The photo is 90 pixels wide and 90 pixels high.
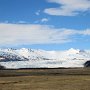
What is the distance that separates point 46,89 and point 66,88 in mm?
4226

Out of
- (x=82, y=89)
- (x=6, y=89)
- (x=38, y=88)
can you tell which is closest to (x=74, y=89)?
(x=82, y=89)

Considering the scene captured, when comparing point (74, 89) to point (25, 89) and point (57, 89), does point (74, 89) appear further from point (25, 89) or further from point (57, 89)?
point (25, 89)

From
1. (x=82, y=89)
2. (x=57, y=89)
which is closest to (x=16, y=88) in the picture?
(x=57, y=89)

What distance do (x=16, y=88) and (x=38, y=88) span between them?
181 inches

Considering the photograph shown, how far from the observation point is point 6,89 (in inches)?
2891

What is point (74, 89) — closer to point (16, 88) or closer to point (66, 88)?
point (66, 88)

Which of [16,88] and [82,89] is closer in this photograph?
[82,89]

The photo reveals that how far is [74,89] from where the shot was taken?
236 feet

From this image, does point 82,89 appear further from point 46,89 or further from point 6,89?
point 6,89

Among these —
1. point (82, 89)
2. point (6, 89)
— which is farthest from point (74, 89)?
point (6, 89)

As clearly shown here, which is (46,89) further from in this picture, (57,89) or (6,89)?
(6,89)

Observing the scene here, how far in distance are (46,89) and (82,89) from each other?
716cm

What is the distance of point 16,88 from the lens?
250 feet

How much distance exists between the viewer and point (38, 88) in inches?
2972
